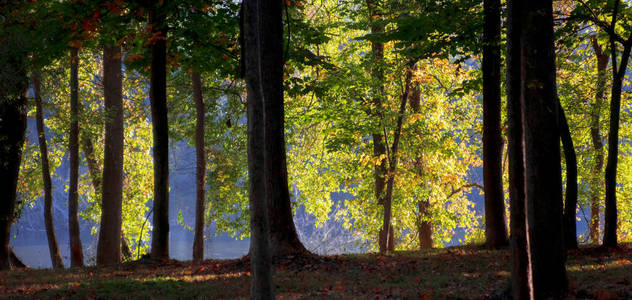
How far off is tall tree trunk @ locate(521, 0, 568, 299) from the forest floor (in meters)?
0.57

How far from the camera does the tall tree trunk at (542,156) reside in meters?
7.07

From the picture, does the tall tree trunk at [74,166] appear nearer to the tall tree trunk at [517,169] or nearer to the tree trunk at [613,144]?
the tall tree trunk at [517,169]

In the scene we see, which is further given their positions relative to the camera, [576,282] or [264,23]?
[264,23]

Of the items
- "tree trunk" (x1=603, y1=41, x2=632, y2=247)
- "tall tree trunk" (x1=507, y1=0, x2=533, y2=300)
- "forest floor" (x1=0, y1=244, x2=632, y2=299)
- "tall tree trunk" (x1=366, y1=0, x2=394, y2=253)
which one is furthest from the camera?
"tall tree trunk" (x1=366, y1=0, x2=394, y2=253)

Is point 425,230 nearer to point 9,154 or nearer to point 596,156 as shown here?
point 596,156

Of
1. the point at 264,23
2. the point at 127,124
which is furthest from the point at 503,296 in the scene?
the point at 127,124

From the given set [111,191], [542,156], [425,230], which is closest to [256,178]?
[542,156]

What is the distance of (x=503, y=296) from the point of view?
7.07 meters

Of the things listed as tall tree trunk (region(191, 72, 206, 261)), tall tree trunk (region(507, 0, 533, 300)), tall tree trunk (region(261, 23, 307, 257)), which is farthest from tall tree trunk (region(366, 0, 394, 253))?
tall tree trunk (region(507, 0, 533, 300))

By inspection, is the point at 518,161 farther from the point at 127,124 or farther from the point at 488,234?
the point at 127,124

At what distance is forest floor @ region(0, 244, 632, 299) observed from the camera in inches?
334

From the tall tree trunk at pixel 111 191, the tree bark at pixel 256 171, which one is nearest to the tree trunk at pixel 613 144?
the tree bark at pixel 256 171

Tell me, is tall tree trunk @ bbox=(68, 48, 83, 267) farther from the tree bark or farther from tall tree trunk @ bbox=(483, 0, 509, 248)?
tall tree trunk @ bbox=(483, 0, 509, 248)

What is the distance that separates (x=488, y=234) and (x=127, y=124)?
23.0m
